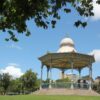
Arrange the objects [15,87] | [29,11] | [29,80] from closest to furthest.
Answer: [29,11] < [29,80] < [15,87]

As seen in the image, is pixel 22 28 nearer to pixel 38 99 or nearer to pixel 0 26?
pixel 0 26

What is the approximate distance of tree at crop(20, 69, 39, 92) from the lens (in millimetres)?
87625

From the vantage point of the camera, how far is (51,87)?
154 ft

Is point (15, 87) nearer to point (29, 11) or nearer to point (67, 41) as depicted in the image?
point (67, 41)

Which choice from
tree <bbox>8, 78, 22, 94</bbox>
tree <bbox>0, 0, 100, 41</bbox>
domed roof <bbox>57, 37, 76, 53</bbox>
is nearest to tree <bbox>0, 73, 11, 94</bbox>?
tree <bbox>8, 78, 22, 94</bbox>

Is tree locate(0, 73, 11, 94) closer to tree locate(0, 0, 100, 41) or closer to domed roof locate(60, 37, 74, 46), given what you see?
domed roof locate(60, 37, 74, 46)

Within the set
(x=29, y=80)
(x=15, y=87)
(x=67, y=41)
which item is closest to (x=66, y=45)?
(x=67, y=41)

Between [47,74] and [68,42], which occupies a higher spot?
[68,42]

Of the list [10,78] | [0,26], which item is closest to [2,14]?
[0,26]

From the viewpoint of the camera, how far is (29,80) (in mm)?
87875

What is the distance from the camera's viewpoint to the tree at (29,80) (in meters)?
87.6

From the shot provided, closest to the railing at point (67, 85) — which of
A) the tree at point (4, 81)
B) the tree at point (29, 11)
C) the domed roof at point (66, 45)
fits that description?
the domed roof at point (66, 45)

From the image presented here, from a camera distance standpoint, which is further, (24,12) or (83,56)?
(83,56)

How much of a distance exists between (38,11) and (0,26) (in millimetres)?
1327
